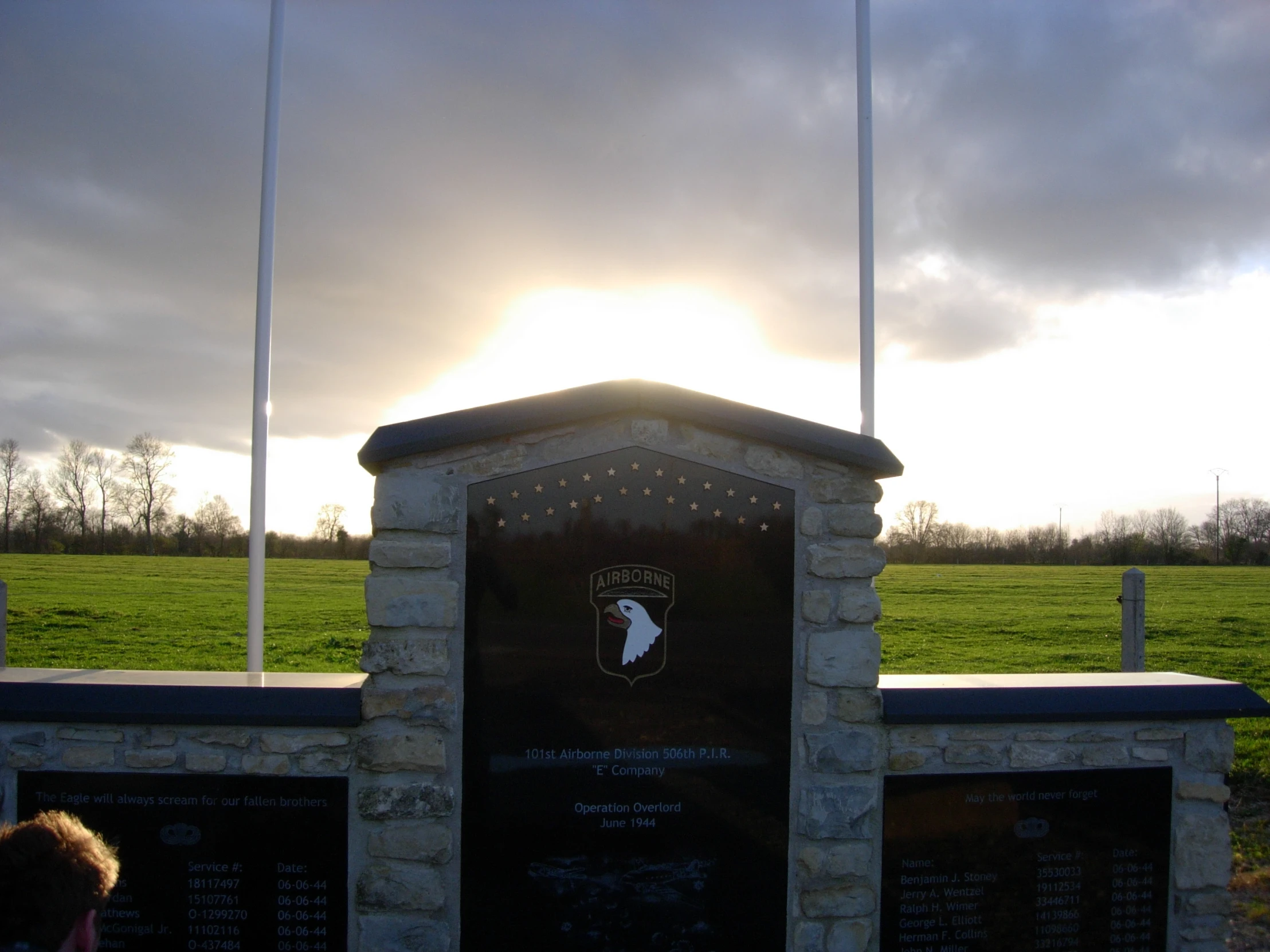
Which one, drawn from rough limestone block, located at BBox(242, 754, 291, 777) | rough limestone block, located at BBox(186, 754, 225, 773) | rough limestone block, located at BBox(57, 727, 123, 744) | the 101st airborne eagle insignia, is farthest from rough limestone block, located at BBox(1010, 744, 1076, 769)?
rough limestone block, located at BBox(57, 727, 123, 744)

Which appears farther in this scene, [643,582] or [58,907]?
[643,582]

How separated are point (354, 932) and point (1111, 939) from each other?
147 inches

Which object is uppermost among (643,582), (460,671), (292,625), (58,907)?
(643,582)

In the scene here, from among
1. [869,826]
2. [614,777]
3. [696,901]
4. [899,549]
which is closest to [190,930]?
[614,777]

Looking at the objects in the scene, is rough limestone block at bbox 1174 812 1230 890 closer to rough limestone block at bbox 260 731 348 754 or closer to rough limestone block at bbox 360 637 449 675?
rough limestone block at bbox 360 637 449 675

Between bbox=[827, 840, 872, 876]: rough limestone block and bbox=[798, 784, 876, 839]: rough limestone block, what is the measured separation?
5 cm

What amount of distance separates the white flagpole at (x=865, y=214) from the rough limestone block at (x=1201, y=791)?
113 inches

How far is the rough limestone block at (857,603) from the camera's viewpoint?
4.14 meters

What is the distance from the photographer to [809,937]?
411cm

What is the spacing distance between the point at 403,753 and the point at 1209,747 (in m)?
4.05

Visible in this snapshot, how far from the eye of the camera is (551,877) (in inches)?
159

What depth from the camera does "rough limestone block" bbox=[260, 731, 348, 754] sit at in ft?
13.2

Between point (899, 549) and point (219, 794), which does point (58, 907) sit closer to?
point (219, 794)

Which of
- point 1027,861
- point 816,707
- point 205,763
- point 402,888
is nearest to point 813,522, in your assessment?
point 816,707
